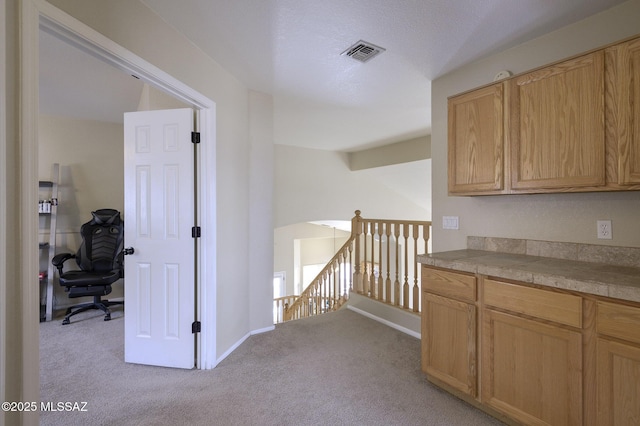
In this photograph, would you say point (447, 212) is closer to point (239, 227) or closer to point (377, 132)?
point (239, 227)

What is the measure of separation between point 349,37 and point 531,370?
2352 millimetres

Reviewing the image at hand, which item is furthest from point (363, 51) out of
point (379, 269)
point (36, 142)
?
point (379, 269)

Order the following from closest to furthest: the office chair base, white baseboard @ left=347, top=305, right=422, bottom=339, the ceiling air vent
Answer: the ceiling air vent → white baseboard @ left=347, top=305, right=422, bottom=339 → the office chair base

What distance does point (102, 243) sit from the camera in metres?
3.97

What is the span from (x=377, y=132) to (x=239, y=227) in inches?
114

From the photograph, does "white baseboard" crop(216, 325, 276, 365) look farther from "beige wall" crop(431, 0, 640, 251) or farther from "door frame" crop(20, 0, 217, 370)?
"beige wall" crop(431, 0, 640, 251)

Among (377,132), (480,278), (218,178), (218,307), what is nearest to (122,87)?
(218,178)

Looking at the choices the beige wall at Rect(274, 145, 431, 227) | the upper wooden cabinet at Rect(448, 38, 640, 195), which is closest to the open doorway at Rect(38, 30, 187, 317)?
the beige wall at Rect(274, 145, 431, 227)

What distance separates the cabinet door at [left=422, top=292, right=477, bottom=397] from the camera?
192 centimetres

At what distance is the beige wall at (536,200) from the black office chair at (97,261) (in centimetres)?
369

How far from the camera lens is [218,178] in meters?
2.60

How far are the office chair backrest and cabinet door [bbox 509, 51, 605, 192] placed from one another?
4.40 meters

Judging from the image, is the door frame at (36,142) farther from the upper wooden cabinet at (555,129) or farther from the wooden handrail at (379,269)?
the upper wooden cabinet at (555,129)

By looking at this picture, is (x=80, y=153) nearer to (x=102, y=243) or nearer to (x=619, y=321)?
(x=102, y=243)
